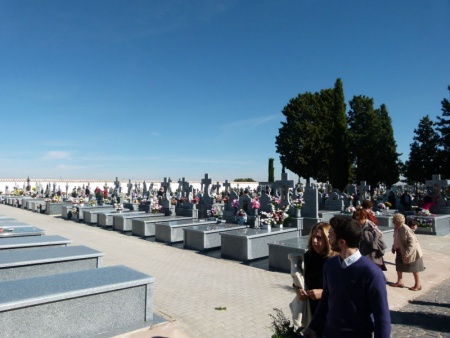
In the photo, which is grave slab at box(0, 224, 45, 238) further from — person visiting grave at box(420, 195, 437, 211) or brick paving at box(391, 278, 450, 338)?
person visiting grave at box(420, 195, 437, 211)

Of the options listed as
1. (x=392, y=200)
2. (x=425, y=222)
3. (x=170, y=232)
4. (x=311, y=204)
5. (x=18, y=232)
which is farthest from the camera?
(x=392, y=200)

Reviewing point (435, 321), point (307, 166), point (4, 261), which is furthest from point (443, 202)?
point (307, 166)

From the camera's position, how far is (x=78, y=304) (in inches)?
179

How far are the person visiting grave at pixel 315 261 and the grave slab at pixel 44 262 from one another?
185 inches

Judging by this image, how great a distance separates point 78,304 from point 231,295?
3126mm

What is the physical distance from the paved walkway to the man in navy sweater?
2659 mm

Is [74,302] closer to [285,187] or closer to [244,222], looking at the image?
[244,222]

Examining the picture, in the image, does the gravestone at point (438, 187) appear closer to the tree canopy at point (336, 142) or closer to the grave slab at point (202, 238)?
the grave slab at point (202, 238)

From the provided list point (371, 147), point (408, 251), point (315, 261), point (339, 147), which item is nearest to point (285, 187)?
point (408, 251)

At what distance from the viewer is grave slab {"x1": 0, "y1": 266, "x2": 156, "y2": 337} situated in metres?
4.15

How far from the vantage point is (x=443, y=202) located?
61.3 feet

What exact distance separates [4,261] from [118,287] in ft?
8.94

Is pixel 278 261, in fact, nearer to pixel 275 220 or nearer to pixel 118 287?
pixel 275 220

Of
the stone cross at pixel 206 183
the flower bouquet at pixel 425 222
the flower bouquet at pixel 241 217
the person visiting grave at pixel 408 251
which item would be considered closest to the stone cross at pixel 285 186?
the flower bouquet at pixel 241 217
